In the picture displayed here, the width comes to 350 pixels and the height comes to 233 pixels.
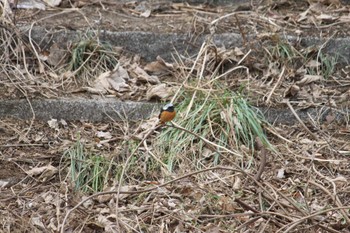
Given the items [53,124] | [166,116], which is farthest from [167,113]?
[53,124]

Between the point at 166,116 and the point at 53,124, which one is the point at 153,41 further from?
the point at 166,116

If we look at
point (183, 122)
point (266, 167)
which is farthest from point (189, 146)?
point (266, 167)

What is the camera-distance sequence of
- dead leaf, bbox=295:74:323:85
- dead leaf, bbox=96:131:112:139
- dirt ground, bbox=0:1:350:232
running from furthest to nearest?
dead leaf, bbox=295:74:323:85
dead leaf, bbox=96:131:112:139
dirt ground, bbox=0:1:350:232

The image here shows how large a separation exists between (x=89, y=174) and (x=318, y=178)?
55.1 inches

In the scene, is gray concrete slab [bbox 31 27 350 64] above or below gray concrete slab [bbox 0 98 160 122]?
above

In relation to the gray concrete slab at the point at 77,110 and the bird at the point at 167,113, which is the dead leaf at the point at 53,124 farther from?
the bird at the point at 167,113

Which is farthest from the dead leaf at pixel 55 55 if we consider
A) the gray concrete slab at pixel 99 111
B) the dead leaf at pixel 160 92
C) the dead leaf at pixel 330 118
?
the dead leaf at pixel 330 118

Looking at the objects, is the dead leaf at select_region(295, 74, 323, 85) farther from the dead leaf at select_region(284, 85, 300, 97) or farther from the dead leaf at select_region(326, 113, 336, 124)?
the dead leaf at select_region(326, 113, 336, 124)

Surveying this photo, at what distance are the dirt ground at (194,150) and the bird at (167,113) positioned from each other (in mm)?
233

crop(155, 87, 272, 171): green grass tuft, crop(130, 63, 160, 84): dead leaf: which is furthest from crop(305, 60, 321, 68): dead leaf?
crop(130, 63, 160, 84): dead leaf

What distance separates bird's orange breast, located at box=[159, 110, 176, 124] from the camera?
479 centimetres

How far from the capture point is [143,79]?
5.68m

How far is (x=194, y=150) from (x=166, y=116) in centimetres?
32

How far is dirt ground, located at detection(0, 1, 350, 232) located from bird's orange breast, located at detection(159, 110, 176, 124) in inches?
9.1
